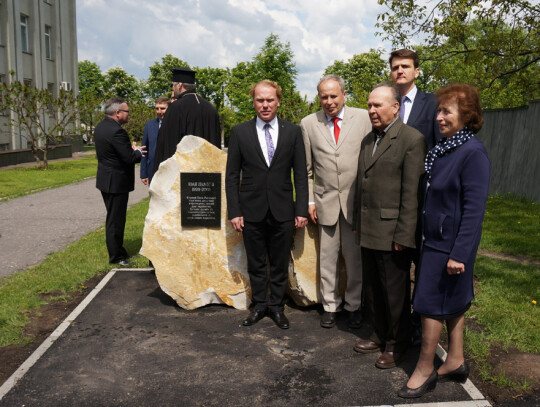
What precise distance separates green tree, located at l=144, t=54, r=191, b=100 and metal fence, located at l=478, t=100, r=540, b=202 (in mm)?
67088

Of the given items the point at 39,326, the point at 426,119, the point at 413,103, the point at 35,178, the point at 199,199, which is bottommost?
the point at 35,178

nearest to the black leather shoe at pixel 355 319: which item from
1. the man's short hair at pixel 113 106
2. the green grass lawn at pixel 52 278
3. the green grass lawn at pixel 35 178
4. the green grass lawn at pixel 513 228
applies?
the green grass lawn at pixel 52 278

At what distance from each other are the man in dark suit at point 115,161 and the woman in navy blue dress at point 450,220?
4606 mm

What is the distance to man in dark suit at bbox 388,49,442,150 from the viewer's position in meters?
4.29

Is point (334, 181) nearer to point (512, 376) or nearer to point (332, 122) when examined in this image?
point (332, 122)

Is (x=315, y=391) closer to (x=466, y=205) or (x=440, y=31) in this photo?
(x=466, y=205)

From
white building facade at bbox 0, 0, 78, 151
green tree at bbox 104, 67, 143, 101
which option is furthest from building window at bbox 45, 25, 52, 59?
green tree at bbox 104, 67, 143, 101

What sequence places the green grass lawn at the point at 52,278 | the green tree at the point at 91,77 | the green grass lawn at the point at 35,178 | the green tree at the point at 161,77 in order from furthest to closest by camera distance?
the green tree at the point at 161,77 < the green tree at the point at 91,77 < the green grass lawn at the point at 35,178 < the green grass lawn at the point at 52,278

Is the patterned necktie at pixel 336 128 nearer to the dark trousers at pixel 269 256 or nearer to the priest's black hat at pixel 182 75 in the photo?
the dark trousers at pixel 269 256

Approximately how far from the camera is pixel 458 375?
3738 millimetres

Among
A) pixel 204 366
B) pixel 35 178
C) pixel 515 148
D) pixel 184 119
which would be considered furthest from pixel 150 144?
pixel 35 178

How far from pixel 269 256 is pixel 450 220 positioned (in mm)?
2146

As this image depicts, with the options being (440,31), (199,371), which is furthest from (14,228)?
(440,31)

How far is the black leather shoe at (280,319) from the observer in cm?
481
